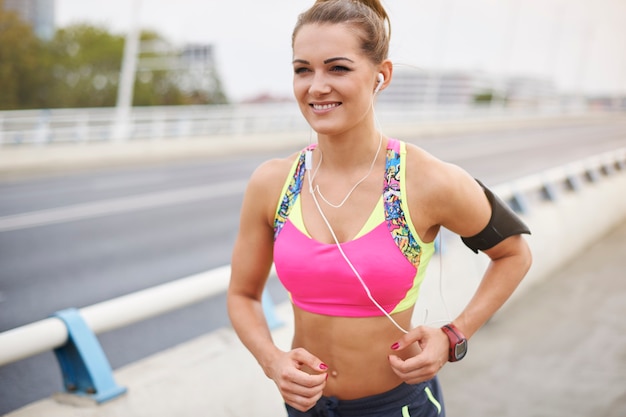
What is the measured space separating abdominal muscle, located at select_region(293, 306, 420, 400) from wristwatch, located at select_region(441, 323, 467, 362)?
0.14m

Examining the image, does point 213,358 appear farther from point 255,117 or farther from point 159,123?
point 255,117

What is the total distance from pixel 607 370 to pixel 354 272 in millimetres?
3135

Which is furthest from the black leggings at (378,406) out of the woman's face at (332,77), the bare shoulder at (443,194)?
the woman's face at (332,77)

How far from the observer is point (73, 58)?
7975cm

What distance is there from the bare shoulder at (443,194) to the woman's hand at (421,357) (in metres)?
0.33

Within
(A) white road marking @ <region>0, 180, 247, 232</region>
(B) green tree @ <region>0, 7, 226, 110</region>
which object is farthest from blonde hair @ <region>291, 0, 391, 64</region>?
(B) green tree @ <region>0, 7, 226, 110</region>

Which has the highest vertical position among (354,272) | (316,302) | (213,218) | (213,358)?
(354,272)

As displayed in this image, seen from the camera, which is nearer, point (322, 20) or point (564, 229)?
point (322, 20)

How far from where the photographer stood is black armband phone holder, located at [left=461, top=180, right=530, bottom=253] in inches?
87.6

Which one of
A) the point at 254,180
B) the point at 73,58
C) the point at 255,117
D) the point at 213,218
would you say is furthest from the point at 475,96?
the point at 254,180

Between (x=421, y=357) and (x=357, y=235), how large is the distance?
1.30 ft

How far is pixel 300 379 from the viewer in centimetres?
200

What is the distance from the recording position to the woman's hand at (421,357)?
2051 mm

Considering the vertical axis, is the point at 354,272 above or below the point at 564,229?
above
